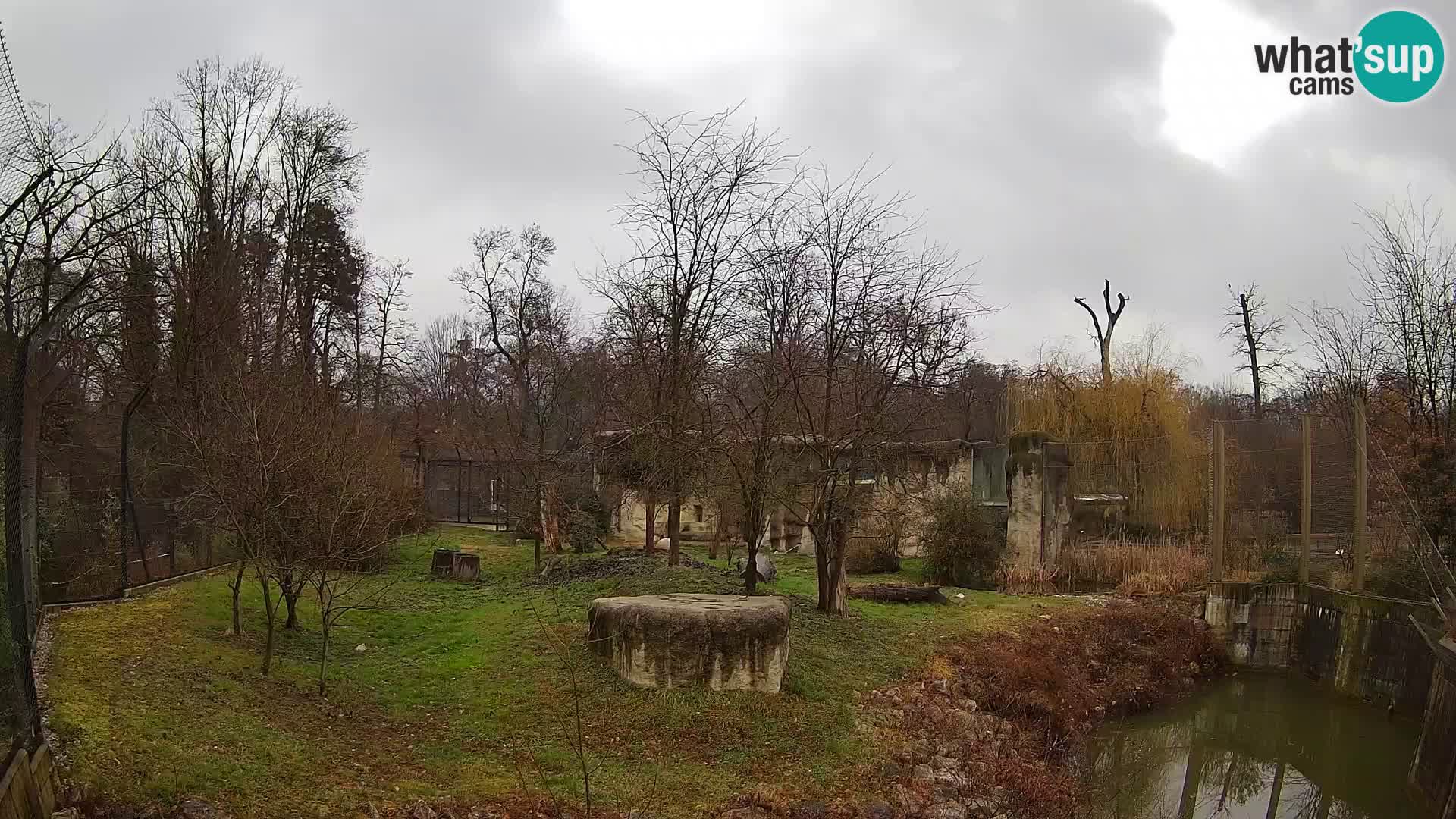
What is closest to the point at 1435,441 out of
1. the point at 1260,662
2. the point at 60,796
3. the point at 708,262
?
the point at 1260,662

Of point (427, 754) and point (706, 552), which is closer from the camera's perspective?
point (427, 754)

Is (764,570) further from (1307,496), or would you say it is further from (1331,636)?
(1307,496)

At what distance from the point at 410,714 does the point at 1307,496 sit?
13558 mm

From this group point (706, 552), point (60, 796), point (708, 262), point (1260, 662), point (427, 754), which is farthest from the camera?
point (706, 552)

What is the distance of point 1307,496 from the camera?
14.6 m

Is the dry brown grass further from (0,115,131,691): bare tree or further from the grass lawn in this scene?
(0,115,131,691): bare tree

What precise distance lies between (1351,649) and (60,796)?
48.5 feet

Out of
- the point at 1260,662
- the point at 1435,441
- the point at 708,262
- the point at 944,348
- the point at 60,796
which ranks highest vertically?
the point at 708,262

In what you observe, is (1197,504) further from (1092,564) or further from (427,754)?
(427,754)

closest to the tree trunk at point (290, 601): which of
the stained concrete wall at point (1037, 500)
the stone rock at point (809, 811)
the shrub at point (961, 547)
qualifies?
the stone rock at point (809, 811)

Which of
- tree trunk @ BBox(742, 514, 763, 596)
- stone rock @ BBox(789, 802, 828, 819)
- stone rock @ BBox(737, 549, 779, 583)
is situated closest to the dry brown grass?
stone rock @ BBox(737, 549, 779, 583)

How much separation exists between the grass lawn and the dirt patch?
455 millimetres

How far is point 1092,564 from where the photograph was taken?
1841cm

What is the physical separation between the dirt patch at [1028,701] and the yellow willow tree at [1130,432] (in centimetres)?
457
